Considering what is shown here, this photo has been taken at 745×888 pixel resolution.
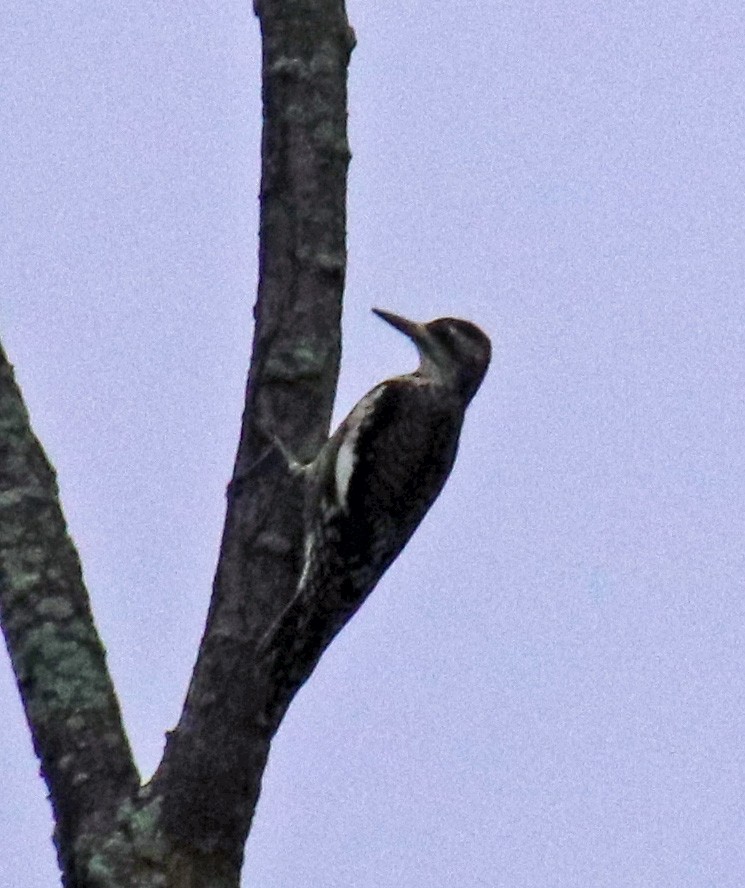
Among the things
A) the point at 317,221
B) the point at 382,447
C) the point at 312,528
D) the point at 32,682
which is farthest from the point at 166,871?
the point at 382,447

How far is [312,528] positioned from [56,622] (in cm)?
143

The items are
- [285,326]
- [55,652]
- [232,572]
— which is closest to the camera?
[55,652]

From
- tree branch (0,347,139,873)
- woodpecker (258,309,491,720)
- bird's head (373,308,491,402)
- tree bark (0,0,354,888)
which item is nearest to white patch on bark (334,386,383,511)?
woodpecker (258,309,491,720)

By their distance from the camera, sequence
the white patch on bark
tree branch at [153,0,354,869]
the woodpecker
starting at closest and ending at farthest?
tree branch at [153,0,354,869] → the woodpecker → the white patch on bark

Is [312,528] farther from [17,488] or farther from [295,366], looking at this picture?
[17,488]

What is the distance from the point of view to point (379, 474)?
793cm

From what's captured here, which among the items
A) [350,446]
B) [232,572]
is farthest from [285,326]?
[350,446]

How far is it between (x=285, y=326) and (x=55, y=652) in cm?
143

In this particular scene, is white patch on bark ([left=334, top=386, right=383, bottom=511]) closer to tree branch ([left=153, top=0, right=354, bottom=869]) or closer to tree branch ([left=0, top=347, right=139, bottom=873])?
tree branch ([left=153, top=0, right=354, bottom=869])

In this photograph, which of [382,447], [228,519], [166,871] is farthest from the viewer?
[382,447]

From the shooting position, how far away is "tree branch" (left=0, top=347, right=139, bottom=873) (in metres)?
5.32

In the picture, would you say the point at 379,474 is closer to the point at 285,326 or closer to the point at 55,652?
the point at 285,326

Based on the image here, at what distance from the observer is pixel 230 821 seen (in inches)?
Answer: 213

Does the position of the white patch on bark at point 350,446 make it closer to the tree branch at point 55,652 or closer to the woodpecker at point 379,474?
the woodpecker at point 379,474
